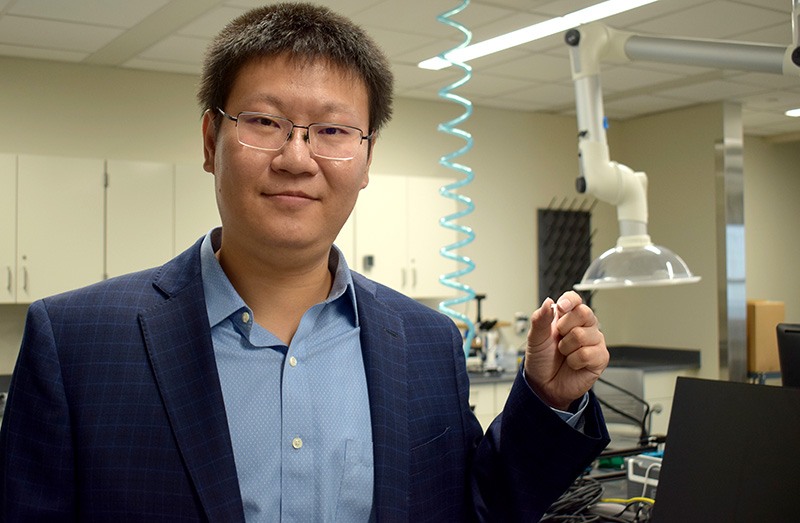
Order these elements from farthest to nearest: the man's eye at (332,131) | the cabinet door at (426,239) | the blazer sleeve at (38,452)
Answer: the cabinet door at (426,239)
the man's eye at (332,131)
the blazer sleeve at (38,452)

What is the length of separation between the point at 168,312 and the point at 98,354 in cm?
12

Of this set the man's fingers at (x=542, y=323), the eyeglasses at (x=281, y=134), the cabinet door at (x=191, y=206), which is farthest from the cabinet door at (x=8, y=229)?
the man's fingers at (x=542, y=323)

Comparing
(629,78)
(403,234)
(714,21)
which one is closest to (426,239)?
(403,234)

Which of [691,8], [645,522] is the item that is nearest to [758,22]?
[691,8]

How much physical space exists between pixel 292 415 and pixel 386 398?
159mm

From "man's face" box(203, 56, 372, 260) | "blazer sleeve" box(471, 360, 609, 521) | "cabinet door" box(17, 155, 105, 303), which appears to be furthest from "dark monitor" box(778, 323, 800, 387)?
→ "cabinet door" box(17, 155, 105, 303)

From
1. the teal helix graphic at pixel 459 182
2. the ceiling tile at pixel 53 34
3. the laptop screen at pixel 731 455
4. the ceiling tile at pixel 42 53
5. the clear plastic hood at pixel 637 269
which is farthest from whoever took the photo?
the ceiling tile at pixel 42 53

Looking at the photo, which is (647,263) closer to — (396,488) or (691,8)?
(396,488)

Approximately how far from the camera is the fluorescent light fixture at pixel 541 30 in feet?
12.0

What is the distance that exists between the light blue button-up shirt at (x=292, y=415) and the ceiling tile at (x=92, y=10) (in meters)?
2.70

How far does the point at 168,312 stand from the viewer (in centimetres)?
115

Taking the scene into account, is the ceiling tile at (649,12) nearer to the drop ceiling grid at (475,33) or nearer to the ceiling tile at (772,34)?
the drop ceiling grid at (475,33)

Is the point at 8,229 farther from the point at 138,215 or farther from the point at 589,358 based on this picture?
the point at 589,358

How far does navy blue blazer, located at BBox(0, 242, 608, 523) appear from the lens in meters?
1.03
